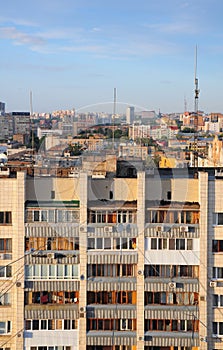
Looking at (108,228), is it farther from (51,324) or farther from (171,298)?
(51,324)

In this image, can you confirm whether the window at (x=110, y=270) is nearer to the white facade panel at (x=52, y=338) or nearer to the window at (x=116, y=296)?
the window at (x=116, y=296)

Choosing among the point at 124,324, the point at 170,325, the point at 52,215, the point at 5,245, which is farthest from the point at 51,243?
the point at 170,325

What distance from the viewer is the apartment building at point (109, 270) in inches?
151

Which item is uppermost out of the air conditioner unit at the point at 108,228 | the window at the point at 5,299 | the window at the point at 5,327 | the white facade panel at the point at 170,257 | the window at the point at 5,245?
the air conditioner unit at the point at 108,228

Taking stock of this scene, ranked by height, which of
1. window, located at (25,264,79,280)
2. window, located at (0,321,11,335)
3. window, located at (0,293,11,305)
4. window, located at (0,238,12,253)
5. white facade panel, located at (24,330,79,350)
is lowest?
white facade panel, located at (24,330,79,350)

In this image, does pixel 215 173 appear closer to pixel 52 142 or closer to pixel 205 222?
pixel 205 222

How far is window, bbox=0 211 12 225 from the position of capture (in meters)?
3.84

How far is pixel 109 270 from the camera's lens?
153 inches

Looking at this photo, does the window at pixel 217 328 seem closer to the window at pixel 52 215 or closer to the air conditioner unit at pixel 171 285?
the air conditioner unit at pixel 171 285

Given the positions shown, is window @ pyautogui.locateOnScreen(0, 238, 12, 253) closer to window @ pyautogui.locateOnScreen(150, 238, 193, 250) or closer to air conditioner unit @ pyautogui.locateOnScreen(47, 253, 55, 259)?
air conditioner unit @ pyautogui.locateOnScreen(47, 253, 55, 259)

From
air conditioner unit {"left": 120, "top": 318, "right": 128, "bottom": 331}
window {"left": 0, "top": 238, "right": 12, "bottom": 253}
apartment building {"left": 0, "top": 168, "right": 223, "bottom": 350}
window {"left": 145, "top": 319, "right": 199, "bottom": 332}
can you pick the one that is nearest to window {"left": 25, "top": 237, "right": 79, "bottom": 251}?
apartment building {"left": 0, "top": 168, "right": 223, "bottom": 350}

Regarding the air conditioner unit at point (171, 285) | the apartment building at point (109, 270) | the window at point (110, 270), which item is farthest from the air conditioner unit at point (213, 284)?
the window at point (110, 270)

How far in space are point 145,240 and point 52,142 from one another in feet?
26.0

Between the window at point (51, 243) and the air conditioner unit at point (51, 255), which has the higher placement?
the window at point (51, 243)
